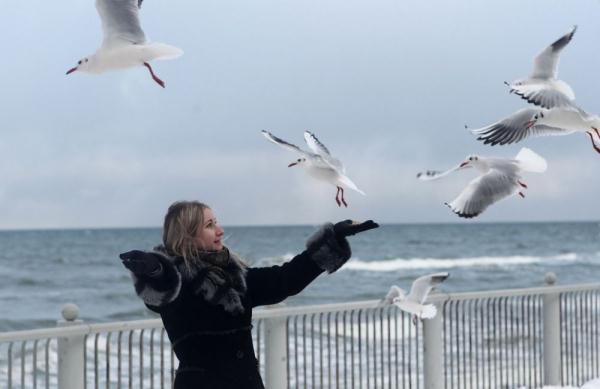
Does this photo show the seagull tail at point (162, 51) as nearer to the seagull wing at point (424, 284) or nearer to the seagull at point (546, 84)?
the seagull at point (546, 84)

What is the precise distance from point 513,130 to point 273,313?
3.28m

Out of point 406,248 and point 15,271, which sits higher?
point 406,248

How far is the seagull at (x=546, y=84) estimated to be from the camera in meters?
3.45

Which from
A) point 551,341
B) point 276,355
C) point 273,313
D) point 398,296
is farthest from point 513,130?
point 551,341

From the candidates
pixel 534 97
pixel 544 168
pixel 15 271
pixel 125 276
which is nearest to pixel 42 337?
pixel 544 168

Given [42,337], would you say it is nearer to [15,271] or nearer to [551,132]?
[551,132]

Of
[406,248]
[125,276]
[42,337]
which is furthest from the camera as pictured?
[406,248]

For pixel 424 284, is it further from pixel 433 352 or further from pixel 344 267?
pixel 344 267

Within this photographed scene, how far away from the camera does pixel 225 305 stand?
3.39 metres

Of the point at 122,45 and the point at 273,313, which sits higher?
the point at 122,45

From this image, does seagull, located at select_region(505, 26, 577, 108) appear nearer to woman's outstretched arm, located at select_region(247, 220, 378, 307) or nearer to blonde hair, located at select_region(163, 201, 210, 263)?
woman's outstretched arm, located at select_region(247, 220, 378, 307)

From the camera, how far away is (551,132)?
3.77 m

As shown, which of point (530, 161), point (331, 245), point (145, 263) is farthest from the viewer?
point (530, 161)

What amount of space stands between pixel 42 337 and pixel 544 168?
2929mm
